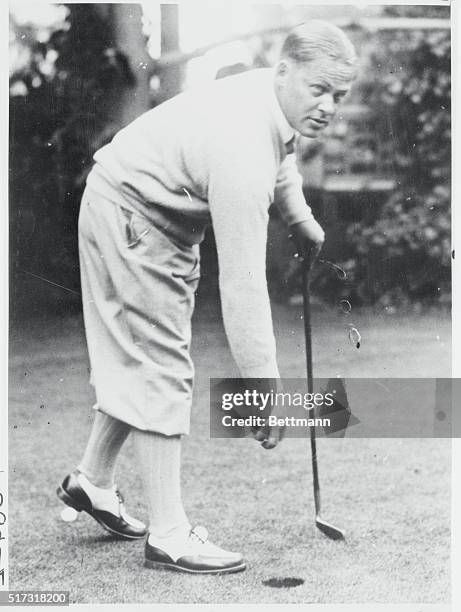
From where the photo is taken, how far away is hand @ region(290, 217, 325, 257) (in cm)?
233

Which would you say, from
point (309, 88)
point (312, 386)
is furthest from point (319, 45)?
point (312, 386)

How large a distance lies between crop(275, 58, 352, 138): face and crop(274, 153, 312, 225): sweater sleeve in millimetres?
204

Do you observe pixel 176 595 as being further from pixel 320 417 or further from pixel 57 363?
pixel 57 363

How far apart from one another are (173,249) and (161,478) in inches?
21.0

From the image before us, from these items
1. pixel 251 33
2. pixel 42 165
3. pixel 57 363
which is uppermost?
pixel 251 33

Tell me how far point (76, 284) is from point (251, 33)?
2.53 feet

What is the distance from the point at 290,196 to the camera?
232 centimetres

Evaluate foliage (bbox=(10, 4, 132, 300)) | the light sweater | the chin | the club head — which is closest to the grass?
the club head

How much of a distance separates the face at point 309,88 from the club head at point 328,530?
0.96 meters

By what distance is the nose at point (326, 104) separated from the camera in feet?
6.85

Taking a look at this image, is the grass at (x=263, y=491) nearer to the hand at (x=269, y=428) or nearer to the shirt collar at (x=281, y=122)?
the hand at (x=269, y=428)

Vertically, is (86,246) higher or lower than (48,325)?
higher

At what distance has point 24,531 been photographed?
2.23 m

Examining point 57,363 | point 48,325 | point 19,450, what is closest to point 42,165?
point 48,325
